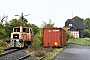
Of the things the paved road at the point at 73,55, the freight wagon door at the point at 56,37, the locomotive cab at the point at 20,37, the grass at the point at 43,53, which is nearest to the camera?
the paved road at the point at 73,55

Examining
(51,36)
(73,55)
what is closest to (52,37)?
(51,36)

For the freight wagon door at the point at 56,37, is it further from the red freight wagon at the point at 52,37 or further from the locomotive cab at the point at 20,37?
the locomotive cab at the point at 20,37

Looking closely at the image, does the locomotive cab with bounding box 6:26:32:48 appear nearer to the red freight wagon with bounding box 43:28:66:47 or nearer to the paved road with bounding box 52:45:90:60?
the red freight wagon with bounding box 43:28:66:47

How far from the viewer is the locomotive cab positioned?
2739 cm

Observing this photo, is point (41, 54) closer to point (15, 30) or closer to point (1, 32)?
point (15, 30)

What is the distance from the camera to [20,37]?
94.8 ft

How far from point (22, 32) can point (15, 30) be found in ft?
3.27

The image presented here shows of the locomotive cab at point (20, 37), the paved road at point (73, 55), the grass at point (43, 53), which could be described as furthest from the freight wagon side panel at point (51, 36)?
the grass at point (43, 53)

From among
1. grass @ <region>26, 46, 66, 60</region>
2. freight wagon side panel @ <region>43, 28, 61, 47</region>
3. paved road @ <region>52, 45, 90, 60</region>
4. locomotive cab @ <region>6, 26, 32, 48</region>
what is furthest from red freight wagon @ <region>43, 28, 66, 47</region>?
grass @ <region>26, 46, 66, 60</region>

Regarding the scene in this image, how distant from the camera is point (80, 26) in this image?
386 feet

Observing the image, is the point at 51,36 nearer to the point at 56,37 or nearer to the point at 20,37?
the point at 56,37

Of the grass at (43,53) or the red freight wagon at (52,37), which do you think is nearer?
the grass at (43,53)

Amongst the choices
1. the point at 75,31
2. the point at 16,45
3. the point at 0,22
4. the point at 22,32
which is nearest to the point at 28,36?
the point at 22,32

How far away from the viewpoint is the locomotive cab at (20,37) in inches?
1078
